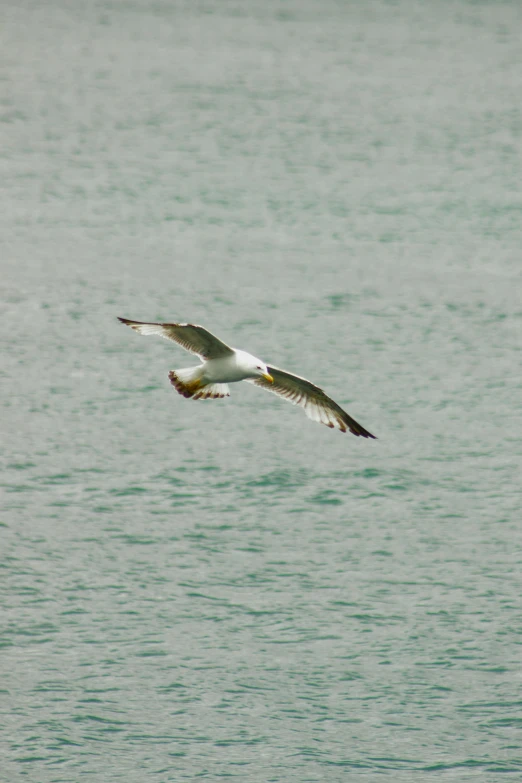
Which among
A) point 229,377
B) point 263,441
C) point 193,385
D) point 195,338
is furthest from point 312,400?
point 263,441

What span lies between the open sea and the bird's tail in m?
6.20

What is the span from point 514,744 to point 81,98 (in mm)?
52264

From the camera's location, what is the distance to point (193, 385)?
19250 mm

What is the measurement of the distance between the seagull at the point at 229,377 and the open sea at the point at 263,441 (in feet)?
19.1

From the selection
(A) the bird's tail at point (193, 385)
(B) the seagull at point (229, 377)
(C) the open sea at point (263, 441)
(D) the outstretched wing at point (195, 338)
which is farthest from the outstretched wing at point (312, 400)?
(C) the open sea at point (263, 441)

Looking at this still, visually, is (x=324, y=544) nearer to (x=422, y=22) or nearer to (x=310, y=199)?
(x=310, y=199)

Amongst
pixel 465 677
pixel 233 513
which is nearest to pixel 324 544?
pixel 233 513

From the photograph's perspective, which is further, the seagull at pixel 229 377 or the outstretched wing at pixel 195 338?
the seagull at pixel 229 377

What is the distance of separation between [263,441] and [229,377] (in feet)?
48.6

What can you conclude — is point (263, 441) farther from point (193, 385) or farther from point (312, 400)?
point (193, 385)

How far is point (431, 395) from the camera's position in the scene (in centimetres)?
3703

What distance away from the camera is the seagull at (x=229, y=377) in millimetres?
18766

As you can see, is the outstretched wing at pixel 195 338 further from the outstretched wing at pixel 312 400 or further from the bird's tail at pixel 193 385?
the outstretched wing at pixel 312 400

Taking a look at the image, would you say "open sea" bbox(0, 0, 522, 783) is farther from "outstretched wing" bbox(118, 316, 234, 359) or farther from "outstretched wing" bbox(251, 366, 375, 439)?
"outstretched wing" bbox(118, 316, 234, 359)
